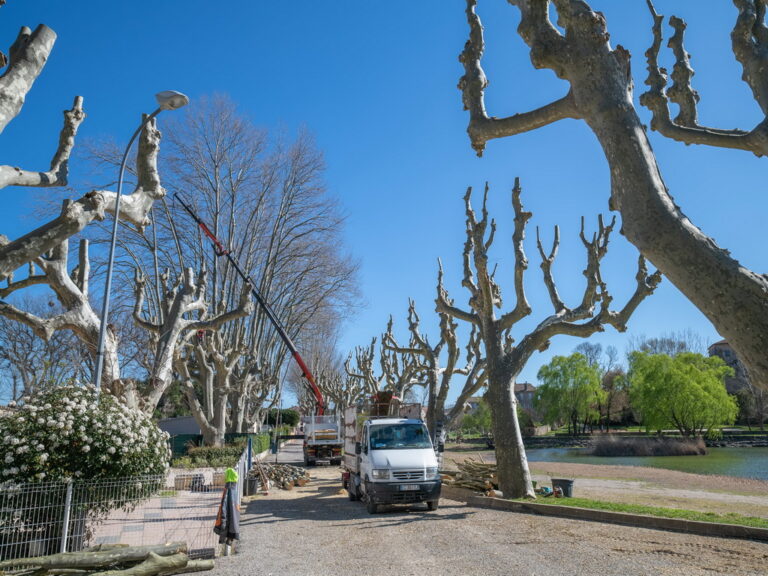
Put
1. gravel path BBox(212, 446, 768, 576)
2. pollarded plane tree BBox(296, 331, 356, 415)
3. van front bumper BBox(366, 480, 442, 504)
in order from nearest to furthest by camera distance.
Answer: gravel path BBox(212, 446, 768, 576)
van front bumper BBox(366, 480, 442, 504)
pollarded plane tree BBox(296, 331, 356, 415)

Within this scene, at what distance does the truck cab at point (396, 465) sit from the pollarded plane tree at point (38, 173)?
8.02 meters

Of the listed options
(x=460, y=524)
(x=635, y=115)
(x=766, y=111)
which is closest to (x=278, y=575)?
(x=460, y=524)

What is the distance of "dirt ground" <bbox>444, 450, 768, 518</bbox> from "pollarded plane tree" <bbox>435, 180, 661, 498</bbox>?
3.44m

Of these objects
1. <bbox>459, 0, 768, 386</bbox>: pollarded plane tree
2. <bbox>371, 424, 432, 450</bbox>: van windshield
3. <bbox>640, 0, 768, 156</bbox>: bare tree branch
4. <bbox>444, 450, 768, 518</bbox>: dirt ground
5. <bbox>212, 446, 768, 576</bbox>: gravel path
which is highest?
<bbox>640, 0, 768, 156</bbox>: bare tree branch

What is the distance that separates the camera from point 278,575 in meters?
7.69

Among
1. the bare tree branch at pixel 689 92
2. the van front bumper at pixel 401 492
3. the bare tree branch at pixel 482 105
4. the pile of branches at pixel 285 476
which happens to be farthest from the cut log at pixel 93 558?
the pile of branches at pixel 285 476

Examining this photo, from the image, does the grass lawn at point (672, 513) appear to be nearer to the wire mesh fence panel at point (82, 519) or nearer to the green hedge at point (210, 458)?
the wire mesh fence panel at point (82, 519)

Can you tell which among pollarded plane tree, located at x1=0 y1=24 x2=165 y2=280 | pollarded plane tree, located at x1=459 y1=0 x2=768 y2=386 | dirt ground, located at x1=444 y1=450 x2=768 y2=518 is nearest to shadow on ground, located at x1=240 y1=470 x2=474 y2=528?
dirt ground, located at x1=444 y1=450 x2=768 y2=518

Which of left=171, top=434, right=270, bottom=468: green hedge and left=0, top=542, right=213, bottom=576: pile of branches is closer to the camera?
left=0, top=542, right=213, bottom=576: pile of branches

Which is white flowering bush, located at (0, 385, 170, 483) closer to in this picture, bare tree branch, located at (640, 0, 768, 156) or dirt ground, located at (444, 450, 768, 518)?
bare tree branch, located at (640, 0, 768, 156)

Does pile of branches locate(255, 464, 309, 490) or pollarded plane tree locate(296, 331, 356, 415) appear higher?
pollarded plane tree locate(296, 331, 356, 415)

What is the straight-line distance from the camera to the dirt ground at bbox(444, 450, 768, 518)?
569 inches

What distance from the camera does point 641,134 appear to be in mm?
4836

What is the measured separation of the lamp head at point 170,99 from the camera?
459 inches
